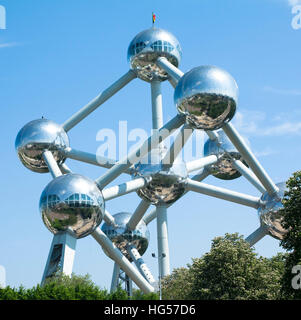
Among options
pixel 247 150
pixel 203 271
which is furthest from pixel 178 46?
pixel 203 271

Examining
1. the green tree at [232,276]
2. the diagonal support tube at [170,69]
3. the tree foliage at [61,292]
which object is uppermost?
the diagonal support tube at [170,69]

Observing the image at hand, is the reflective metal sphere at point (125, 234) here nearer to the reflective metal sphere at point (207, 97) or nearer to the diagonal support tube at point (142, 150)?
the diagonal support tube at point (142, 150)

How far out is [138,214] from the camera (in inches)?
1268

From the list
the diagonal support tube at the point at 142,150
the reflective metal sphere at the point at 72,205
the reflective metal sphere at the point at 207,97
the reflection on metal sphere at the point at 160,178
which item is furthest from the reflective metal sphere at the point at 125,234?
the reflective metal sphere at the point at 207,97

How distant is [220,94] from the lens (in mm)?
25469

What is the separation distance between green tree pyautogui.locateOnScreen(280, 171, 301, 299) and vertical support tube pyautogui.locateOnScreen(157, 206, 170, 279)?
31.9ft

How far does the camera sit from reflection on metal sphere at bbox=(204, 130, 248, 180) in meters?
35.3

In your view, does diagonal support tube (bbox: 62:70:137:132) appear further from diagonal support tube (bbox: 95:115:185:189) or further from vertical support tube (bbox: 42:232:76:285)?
vertical support tube (bbox: 42:232:76:285)

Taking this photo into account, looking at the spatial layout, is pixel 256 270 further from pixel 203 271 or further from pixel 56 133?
pixel 56 133

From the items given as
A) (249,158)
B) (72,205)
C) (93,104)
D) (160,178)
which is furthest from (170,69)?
(72,205)

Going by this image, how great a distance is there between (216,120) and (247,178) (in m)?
8.05

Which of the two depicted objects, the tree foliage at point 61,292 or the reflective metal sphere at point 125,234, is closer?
the tree foliage at point 61,292

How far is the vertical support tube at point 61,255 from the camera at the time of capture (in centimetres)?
2589

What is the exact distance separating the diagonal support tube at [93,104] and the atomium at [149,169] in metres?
0.05
